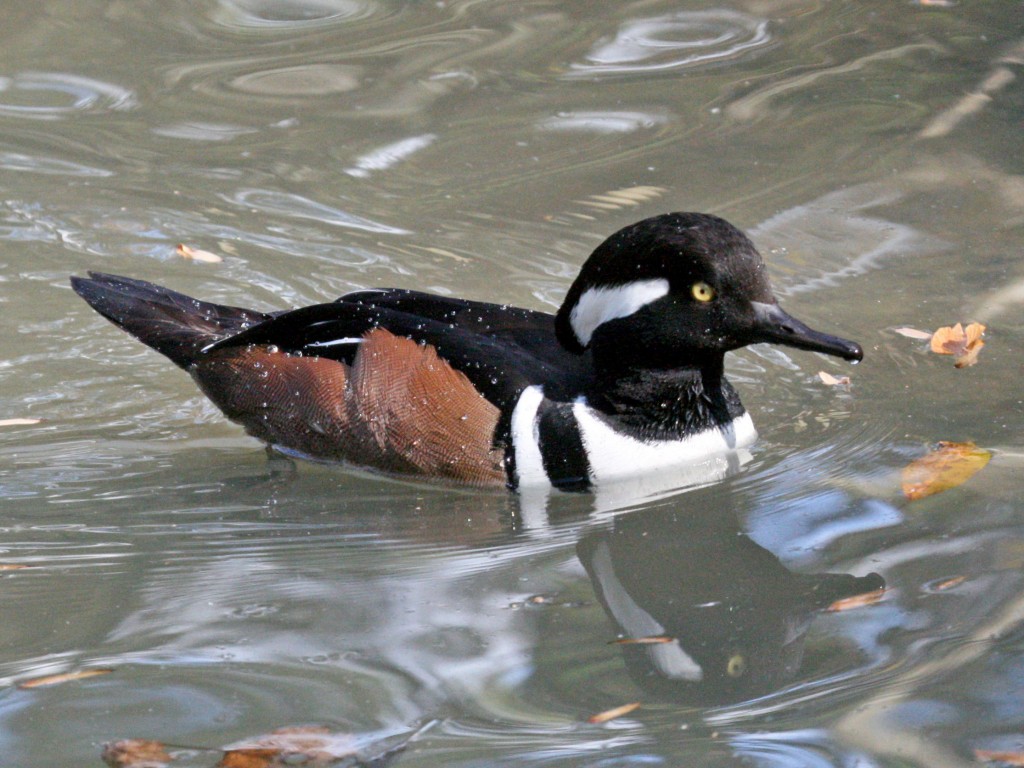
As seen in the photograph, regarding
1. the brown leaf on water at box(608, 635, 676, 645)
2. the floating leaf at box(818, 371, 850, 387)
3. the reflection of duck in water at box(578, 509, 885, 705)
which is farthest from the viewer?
the floating leaf at box(818, 371, 850, 387)

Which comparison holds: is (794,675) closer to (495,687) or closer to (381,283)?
(495,687)

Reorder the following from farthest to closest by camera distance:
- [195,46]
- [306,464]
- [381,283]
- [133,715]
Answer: [195,46] < [381,283] < [306,464] < [133,715]

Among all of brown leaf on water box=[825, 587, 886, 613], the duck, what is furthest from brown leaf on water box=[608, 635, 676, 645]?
the duck

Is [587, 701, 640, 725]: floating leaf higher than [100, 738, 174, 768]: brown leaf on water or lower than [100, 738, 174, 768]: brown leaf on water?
lower

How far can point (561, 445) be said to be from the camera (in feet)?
18.3

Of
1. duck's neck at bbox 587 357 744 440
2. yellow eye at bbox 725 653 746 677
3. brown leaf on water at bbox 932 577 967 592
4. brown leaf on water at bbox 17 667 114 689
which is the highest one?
duck's neck at bbox 587 357 744 440

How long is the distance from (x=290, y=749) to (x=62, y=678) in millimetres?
842

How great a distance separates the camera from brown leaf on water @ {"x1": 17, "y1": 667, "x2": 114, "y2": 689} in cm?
408

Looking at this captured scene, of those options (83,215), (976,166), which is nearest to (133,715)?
(83,215)

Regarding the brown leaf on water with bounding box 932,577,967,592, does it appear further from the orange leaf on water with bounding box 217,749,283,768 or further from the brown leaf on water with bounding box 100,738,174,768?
the brown leaf on water with bounding box 100,738,174,768

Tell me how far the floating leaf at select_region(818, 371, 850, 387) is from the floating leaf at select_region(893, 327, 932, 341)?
1.72 feet

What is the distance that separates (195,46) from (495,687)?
24.7ft

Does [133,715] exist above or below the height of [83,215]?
below

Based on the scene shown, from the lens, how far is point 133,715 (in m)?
3.91
